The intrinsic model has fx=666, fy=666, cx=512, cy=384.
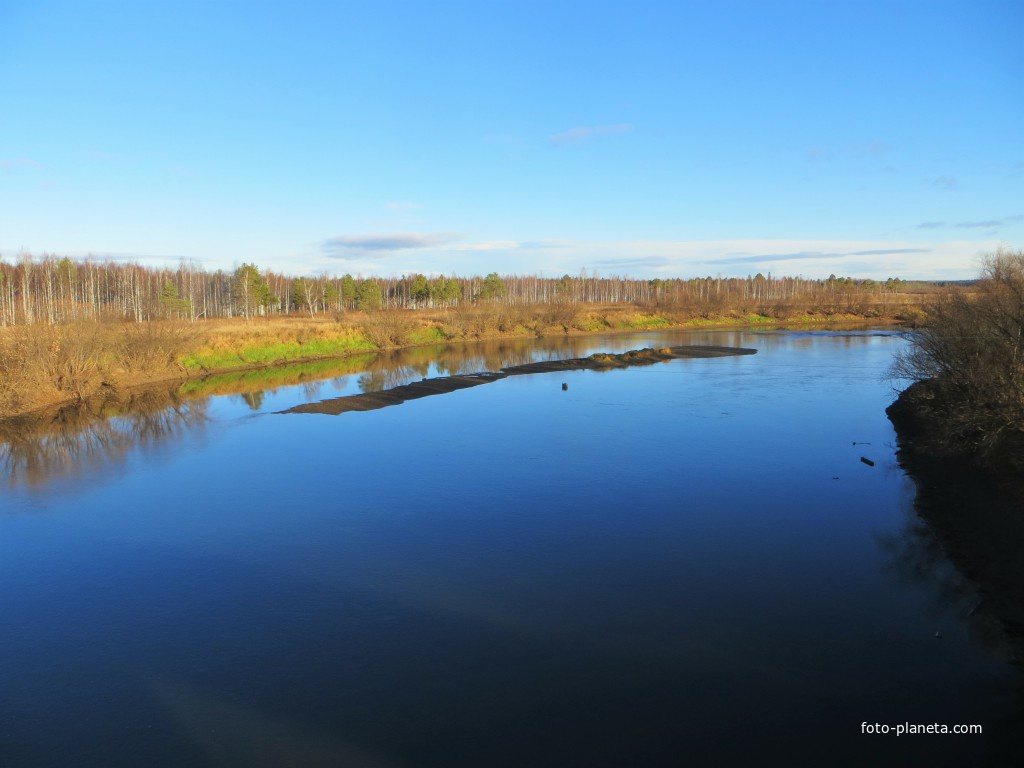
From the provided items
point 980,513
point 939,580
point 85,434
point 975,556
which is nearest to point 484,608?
point 939,580

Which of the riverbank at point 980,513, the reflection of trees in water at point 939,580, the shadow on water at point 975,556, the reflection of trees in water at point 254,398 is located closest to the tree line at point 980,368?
the riverbank at point 980,513

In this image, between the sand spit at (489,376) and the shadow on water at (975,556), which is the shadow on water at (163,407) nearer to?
the sand spit at (489,376)

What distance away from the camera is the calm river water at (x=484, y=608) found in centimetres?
699

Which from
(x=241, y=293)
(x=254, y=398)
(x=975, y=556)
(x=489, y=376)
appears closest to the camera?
(x=975, y=556)

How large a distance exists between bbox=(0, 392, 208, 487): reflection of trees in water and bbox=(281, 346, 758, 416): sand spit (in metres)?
4.32

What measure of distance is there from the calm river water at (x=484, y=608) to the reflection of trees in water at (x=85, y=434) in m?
0.24

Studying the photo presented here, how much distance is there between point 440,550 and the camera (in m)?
11.8

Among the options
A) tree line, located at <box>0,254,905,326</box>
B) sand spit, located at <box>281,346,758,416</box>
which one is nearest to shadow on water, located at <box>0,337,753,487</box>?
sand spit, located at <box>281,346,758,416</box>

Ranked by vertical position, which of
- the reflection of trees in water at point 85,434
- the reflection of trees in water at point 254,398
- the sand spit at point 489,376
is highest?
the sand spit at point 489,376

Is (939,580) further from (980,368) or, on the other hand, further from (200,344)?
(200,344)

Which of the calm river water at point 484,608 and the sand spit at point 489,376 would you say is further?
the sand spit at point 489,376

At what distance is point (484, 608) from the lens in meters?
9.67

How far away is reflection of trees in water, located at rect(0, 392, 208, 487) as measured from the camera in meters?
17.8

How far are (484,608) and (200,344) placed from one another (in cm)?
3321
